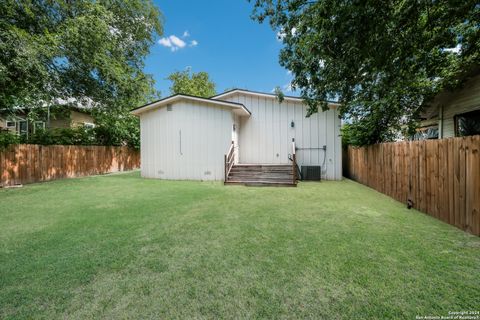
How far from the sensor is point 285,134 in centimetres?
1056

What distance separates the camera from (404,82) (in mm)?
5871

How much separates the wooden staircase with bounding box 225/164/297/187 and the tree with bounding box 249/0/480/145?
9.09ft

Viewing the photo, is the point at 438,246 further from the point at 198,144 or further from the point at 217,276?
the point at 198,144

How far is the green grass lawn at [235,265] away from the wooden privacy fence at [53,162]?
20.7 feet

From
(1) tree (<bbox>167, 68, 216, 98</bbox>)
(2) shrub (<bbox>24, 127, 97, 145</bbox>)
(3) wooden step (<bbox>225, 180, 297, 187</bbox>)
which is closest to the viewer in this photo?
(3) wooden step (<bbox>225, 180, 297, 187</bbox>)

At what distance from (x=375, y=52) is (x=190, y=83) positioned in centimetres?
2681

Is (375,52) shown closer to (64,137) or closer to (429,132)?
(429,132)

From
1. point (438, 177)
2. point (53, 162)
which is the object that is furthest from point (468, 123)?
point (53, 162)

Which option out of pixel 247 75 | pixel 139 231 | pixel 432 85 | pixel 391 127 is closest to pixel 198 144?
pixel 139 231

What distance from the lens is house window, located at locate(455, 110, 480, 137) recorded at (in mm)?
6246

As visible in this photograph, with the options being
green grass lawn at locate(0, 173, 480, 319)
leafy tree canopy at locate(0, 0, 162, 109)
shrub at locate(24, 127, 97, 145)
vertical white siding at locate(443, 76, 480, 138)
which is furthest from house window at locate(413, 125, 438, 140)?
shrub at locate(24, 127, 97, 145)

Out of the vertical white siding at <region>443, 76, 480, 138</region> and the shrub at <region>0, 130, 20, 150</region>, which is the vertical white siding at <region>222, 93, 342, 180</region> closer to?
the vertical white siding at <region>443, 76, 480, 138</region>

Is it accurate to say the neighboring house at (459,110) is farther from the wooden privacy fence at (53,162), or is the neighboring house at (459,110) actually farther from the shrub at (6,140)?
the wooden privacy fence at (53,162)

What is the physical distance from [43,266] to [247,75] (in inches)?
986
